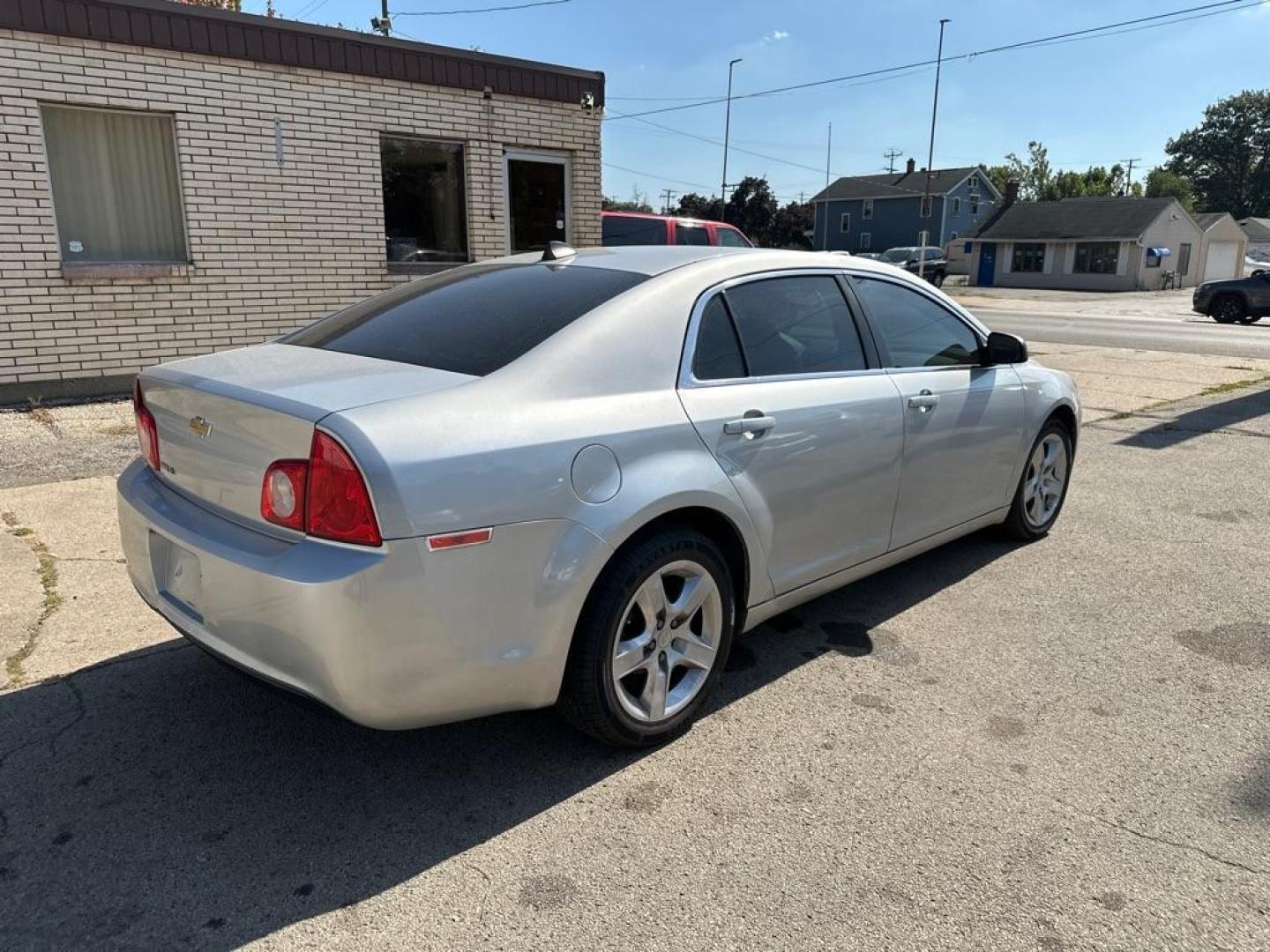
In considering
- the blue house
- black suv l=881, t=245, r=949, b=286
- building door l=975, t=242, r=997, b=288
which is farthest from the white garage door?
black suv l=881, t=245, r=949, b=286

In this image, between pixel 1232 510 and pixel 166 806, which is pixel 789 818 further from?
pixel 1232 510

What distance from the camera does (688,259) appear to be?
3510mm

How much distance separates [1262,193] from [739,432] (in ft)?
412

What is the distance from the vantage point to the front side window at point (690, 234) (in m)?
12.8

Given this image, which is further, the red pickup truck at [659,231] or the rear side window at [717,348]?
the red pickup truck at [659,231]

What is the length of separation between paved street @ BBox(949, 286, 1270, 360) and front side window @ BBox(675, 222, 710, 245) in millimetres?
9518

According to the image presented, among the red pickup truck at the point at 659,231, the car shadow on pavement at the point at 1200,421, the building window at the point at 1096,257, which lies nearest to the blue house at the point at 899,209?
the building window at the point at 1096,257

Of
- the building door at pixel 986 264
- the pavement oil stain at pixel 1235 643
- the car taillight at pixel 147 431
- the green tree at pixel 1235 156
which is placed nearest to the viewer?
the car taillight at pixel 147 431

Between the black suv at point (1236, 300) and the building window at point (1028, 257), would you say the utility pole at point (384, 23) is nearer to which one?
the black suv at point (1236, 300)

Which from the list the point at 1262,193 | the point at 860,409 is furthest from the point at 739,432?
the point at 1262,193

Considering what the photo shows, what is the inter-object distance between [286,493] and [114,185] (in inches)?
281

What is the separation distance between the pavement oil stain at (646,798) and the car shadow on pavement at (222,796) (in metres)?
0.05

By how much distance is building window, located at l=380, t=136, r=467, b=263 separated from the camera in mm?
9664

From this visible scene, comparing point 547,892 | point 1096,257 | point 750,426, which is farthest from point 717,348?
point 1096,257
